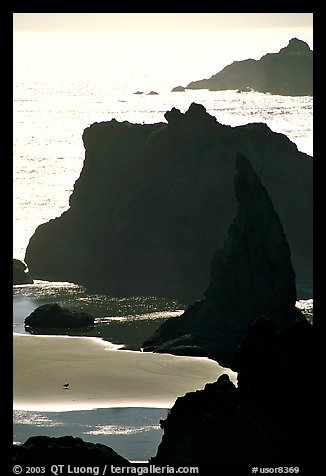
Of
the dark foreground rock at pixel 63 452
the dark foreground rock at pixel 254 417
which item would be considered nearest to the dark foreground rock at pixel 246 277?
the dark foreground rock at pixel 254 417

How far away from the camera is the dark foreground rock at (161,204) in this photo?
388 ft

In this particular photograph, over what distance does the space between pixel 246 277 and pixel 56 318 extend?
45.7ft

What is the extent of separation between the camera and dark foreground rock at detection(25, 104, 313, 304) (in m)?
118

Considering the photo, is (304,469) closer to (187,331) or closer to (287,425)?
(287,425)

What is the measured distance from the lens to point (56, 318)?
96.7 m

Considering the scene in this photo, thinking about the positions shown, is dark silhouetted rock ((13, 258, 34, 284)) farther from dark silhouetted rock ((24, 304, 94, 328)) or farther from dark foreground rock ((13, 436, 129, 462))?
dark foreground rock ((13, 436, 129, 462))

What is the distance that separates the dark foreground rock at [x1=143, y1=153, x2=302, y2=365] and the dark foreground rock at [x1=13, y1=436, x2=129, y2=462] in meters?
48.3

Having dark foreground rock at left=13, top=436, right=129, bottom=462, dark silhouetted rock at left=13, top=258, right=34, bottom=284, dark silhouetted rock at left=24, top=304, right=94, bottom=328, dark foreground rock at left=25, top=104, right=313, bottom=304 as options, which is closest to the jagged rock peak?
dark foreground rock at left=25, top=104, right=313, bottom=304

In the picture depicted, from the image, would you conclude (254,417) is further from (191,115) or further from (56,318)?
(191,115)

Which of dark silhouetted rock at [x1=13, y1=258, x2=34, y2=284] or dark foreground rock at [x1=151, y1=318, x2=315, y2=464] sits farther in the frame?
dark silhouetted rock at [x1=13, y1=258, x2=34, y2=284]

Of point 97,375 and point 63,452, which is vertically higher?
point 63,452

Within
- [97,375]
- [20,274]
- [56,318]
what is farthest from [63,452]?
[20,274]

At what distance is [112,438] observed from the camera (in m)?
63.2
